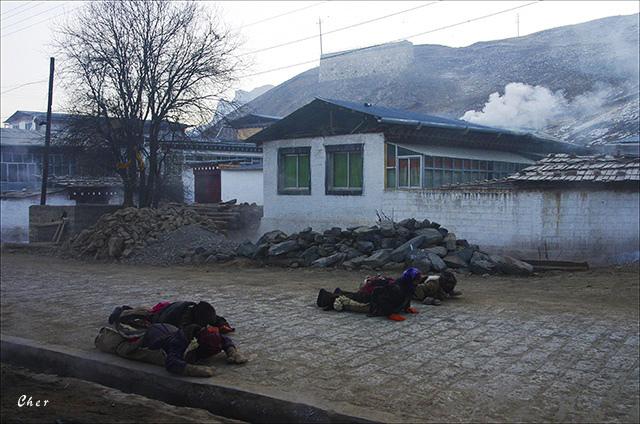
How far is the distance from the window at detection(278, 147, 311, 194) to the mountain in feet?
51.5

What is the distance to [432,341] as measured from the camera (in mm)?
7496

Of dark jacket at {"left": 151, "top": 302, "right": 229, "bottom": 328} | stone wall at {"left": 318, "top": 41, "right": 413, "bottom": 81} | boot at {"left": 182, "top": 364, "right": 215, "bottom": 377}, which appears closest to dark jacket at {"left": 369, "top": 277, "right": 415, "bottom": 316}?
dark jacket at {"left": 151, "top": 302, "right": 229, "bottom": 328}

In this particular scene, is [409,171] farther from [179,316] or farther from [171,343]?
[171,343]

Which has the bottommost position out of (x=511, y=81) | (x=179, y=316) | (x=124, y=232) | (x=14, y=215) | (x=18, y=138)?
(x=179, y=316)

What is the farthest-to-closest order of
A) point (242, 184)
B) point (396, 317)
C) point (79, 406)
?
point (242, 184), point (396, 317), point (79, 406)

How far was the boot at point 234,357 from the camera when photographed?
6.51m

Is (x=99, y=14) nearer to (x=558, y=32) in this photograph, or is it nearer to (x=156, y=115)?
(x=156, y=115)

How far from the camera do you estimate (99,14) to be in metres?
22.8

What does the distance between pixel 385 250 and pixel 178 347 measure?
9.78 meters

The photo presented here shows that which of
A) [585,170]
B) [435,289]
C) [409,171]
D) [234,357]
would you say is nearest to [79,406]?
[234,357]

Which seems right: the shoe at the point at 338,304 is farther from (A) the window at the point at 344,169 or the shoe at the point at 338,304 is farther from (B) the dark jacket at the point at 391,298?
(A) the window at the point at 344,169

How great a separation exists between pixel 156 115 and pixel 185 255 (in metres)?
A: 7.16

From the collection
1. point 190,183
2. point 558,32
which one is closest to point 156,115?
point 190,183

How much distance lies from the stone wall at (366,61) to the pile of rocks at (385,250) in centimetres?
5934
